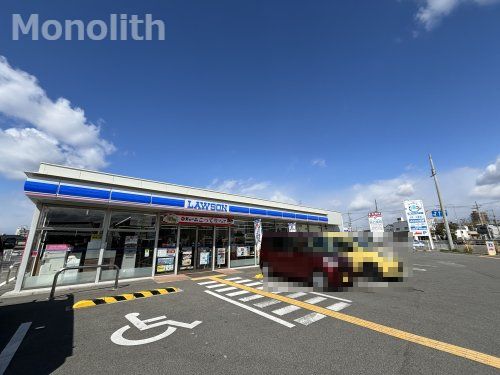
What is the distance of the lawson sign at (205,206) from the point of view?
457 inches

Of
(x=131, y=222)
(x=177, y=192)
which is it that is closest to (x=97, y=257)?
(x=131, y=222)

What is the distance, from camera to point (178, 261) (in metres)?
12.1

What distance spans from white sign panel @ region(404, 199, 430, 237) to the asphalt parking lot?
Result: 24314mm

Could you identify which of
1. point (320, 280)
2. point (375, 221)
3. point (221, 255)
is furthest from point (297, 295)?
point (375, 221)

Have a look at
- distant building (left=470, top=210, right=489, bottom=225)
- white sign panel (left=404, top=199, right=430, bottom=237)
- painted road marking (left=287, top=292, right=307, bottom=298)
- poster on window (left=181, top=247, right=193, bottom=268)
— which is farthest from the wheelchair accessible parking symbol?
distant building (left=470, top=210, right=489, bottom=225)

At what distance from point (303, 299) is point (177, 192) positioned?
760 centimetres

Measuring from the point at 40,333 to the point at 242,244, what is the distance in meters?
10.8

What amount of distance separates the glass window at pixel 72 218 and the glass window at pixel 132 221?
1.71 feet

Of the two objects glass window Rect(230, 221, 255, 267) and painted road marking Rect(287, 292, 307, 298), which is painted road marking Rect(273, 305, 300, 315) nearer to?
painted road marking Rect(287, 292, 307, 298)

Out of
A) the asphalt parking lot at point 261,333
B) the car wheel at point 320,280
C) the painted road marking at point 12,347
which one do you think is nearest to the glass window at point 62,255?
the asphalt parking lot at point 261,333

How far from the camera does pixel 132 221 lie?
35.4ft

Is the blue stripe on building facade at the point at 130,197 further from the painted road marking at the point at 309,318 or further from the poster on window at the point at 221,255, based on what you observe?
the painted road marking at the point at 309,318

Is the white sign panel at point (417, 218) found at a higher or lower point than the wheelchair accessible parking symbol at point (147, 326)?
higher

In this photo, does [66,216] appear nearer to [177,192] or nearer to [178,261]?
[177,192]
